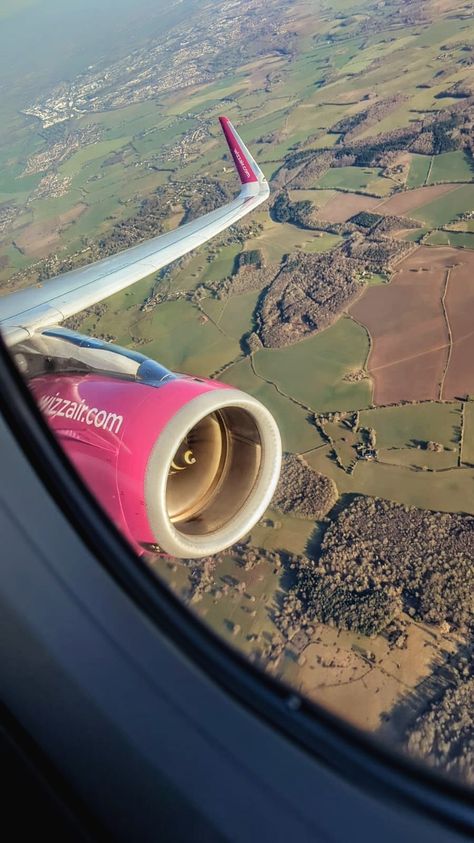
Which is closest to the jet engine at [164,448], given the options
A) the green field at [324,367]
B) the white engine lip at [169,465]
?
the white engine lip at [169,465]

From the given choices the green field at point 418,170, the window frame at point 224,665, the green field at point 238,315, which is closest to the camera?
the window frame at point 224,665

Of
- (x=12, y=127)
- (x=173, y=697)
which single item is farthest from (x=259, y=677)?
(x=12, y=127)

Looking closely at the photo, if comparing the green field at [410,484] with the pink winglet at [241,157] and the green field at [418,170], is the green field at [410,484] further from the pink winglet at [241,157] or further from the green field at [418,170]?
the green field at [418,170]

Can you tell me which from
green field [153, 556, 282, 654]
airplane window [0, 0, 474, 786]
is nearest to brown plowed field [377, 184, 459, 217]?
airplane window [0, 0, 474, 786]

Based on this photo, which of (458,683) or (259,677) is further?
(458,683)

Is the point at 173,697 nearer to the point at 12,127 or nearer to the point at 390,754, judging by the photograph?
the point at 390,754

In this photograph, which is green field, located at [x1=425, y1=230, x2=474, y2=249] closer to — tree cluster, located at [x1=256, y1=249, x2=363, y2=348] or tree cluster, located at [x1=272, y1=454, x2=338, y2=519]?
tree cluster, located at [x1=256, y1=249, x2=363, y2=348]

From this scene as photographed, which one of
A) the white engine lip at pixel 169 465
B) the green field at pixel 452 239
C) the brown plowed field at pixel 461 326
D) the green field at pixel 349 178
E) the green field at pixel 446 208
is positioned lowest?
the brown plowed field at pixel 461 326
